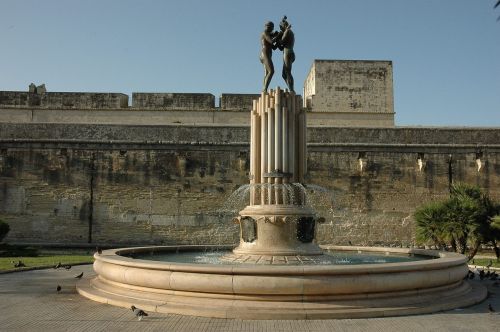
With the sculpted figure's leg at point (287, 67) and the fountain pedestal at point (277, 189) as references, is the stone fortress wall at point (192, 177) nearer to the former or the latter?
the sculpted figure's leg at point (287, 67)

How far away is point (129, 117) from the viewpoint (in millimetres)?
21844

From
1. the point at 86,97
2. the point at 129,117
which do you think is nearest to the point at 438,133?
the point at 129,117

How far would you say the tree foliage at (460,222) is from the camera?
13.8 metres

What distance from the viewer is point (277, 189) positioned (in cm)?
834

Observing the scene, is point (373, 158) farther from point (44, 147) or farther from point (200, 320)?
point (200, 320)

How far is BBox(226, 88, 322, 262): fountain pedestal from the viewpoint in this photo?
8023 mm

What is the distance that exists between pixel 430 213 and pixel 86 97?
14506 mm

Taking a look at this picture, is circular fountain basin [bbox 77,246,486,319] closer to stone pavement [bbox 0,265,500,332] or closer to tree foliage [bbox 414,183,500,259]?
stone pavement [bbox 0,265,500,332]

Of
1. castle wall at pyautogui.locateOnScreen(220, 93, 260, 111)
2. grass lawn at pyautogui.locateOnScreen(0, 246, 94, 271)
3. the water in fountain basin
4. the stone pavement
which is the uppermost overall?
castle wall at pyautogui.locateOnScreen(220, 93, 260, 111)

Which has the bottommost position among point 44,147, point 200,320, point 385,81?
point 200,320

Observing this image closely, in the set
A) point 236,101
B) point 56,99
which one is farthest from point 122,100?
point 236,101

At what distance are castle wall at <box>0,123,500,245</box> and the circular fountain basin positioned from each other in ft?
39.8

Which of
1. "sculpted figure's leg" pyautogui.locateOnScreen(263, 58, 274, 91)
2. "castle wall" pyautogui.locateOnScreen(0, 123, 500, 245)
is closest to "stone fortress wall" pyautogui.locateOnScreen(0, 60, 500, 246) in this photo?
"castle wall" pyautogui.locateOnScreen(0, 123, 500, 245)

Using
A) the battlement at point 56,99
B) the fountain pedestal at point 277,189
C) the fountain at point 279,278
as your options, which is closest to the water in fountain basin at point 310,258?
the fountain at point 279,278
